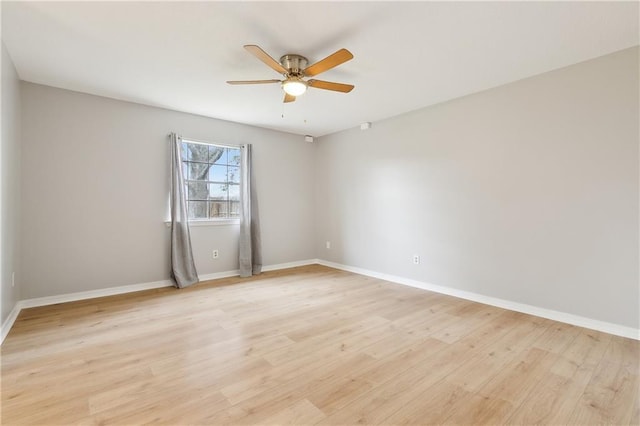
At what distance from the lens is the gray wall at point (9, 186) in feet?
8.11

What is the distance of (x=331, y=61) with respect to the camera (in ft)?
7.53

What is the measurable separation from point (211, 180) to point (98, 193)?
57.3 inches

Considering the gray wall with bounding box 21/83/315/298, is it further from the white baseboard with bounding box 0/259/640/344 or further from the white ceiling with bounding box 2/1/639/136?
the white ceiling with bounding box 2/1/639/136

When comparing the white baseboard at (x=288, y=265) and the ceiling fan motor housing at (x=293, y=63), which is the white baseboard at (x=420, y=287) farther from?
the ceiling fan motor housing at (x=293, y=63)

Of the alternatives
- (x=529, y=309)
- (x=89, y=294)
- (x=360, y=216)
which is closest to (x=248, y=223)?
(x=360, y=216)

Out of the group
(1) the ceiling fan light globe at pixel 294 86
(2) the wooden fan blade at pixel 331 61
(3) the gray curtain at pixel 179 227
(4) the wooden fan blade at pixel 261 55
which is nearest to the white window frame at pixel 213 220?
(3) the gray curtain at pixel 179 227

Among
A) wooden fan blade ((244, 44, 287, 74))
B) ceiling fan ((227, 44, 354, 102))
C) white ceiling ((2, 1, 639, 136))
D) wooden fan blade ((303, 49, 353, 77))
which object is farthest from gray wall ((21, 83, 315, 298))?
wooden fan blade ((303, 49, 353, 77))

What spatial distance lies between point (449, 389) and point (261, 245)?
3.74 meters

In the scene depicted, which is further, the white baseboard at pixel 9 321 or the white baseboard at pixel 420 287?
the white baseboard at pixel 420 287

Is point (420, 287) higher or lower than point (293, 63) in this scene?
lower

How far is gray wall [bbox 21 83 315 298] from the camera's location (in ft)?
10.7

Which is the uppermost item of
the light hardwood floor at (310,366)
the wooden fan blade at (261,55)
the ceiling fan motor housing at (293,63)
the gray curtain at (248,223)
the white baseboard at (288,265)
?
the ceiling fan motor housing at (293,63)

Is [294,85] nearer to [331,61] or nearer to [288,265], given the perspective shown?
[331,61]

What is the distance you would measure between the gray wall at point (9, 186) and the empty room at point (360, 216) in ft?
0.17
